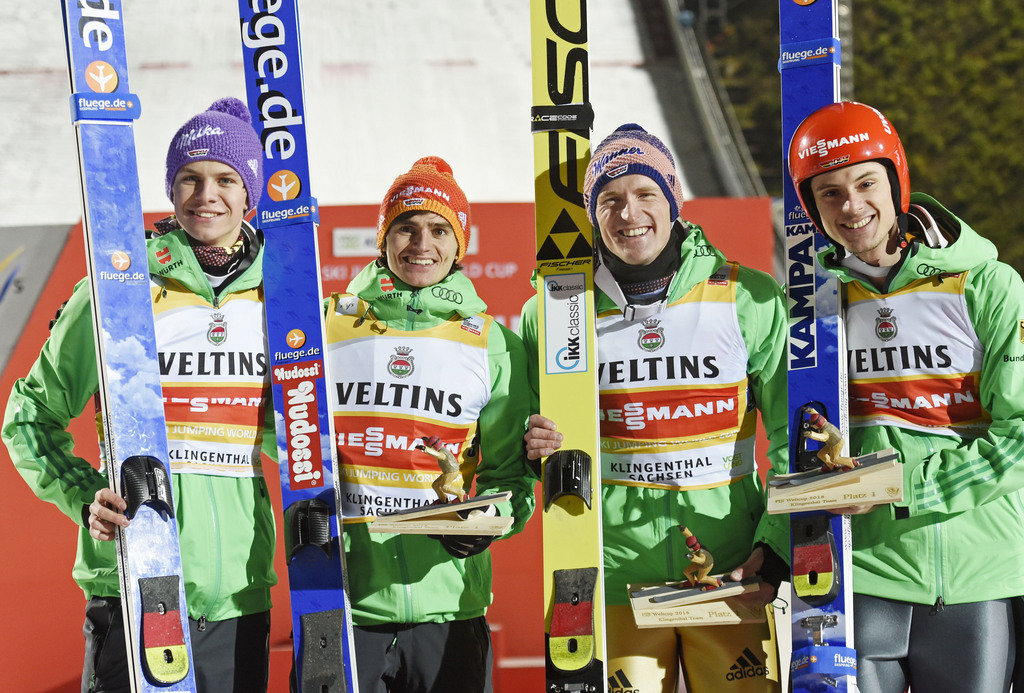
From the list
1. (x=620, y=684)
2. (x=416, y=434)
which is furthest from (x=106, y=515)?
(x=620, y=684)

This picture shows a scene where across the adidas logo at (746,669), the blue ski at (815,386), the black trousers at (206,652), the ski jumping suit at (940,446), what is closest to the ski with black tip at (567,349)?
the adidas logo at (746,669)

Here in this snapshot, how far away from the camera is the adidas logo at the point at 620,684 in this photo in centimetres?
275

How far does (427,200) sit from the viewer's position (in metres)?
2.79

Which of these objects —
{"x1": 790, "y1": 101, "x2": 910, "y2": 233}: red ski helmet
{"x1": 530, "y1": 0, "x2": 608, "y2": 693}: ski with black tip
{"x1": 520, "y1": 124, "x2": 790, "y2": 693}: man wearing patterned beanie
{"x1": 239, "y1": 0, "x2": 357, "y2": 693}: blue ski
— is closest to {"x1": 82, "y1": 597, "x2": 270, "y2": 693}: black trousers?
{"x1": 239, "y1": 0, "x2": 357, "y2": 693}: blue ski

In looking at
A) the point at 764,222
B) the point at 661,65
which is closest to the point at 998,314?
the point at 764,222

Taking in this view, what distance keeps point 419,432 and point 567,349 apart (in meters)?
0.46

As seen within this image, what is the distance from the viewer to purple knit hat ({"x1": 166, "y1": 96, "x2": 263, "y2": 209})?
2791mm

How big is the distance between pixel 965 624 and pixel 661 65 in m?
12.8

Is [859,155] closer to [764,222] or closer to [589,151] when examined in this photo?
[589,151]

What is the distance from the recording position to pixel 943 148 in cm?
1717

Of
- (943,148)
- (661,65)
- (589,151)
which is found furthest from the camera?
(943,148)

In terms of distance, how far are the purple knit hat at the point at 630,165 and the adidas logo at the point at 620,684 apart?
1.24 metres

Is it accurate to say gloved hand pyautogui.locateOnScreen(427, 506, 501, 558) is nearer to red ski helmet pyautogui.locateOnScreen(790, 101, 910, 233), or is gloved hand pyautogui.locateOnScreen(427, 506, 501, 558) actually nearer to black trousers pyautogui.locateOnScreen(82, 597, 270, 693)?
black trousers pyautogui.locateOnScreen(82, 597, 270, 693)

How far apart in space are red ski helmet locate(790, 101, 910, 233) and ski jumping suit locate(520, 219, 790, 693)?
34cm
